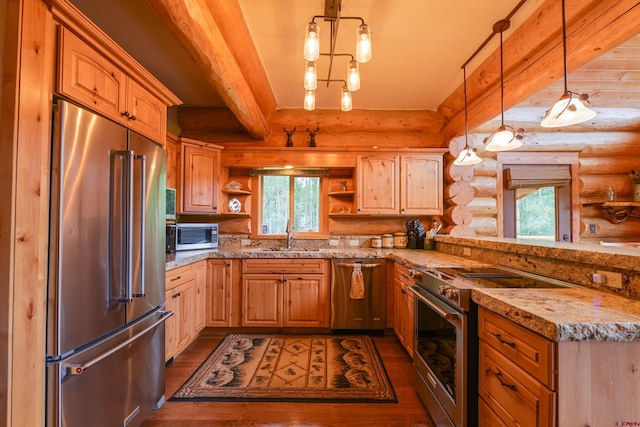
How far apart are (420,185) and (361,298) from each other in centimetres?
158

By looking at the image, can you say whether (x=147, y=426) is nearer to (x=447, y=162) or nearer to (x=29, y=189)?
(x=29, y=189)

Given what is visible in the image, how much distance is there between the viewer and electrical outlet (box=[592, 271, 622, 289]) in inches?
48.9

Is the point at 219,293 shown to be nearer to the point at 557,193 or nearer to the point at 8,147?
the point at 8,147

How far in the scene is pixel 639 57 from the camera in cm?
259

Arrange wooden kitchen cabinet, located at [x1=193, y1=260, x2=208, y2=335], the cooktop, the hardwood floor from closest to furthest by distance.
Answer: the cooktop → the hardwood floor → wooden kitchen cabinet, located at [x1=193, y1=260, x2=208, y2=335]

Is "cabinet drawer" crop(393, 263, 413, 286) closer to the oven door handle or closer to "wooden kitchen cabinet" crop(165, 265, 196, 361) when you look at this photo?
the oven door handle

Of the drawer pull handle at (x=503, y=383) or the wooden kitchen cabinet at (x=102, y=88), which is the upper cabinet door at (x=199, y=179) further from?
the drawer pull handle at (x=503, y=383)

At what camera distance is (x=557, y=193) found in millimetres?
3844

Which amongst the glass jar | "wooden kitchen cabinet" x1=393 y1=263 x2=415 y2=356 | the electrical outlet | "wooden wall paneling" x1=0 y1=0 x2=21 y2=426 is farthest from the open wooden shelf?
→ "wooden wall paneling" x1=0 y1=0 x2=21 y2=426

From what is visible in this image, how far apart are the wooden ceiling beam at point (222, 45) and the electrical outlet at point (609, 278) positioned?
2.46 metres

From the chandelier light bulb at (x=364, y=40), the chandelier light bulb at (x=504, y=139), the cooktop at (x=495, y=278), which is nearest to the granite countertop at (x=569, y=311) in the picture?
the cooktop at (x=495, y=278)

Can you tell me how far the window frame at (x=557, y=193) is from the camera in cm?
379

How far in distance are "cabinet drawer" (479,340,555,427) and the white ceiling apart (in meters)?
2.14

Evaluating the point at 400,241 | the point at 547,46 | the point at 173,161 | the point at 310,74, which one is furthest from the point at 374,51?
the point at 173,161
